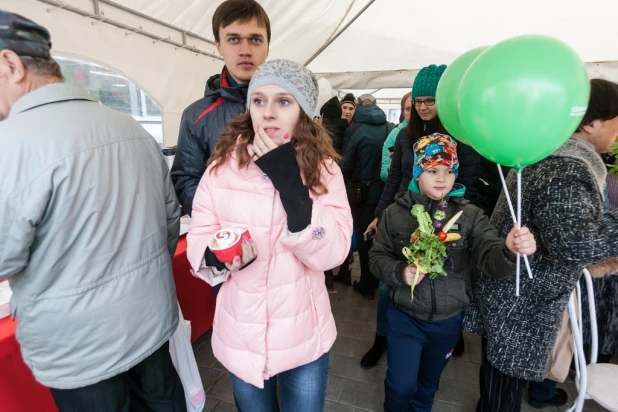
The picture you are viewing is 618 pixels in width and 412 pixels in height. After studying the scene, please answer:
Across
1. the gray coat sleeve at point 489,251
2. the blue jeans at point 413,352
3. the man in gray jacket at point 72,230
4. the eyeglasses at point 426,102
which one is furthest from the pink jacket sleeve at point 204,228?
the eyeglasses at point 426,102

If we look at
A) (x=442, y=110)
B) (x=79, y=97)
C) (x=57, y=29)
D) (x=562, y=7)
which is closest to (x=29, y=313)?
(x=79, y=97)

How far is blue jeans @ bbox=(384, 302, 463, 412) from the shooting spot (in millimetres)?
1480

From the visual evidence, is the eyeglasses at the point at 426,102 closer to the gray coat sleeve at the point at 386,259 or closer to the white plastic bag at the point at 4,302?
the gray coat sleeve at the point at 386,259

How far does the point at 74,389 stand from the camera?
103cm

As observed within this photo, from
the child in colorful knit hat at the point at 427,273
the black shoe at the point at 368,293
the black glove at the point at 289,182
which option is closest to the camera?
the black glove at the point at 289,182

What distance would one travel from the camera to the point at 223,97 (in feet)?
5.00

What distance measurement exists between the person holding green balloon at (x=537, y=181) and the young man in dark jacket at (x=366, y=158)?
5.23 ft

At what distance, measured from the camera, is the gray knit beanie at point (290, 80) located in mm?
1078

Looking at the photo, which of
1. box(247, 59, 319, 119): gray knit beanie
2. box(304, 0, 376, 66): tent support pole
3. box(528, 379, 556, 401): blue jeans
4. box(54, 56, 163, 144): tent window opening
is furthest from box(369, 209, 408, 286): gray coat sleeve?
box(304, 0, 376, 66): tent support pole

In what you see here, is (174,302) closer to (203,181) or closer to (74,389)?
(74,389)

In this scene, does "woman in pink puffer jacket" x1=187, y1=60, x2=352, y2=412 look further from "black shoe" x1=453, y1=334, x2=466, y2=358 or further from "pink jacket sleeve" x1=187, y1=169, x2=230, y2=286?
"black shoe" x1=453, y1=334, x2=466, y2=358

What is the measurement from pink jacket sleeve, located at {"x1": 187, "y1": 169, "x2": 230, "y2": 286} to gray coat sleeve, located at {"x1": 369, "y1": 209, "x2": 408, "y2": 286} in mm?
735

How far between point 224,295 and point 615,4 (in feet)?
14.6

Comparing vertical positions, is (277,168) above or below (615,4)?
below
